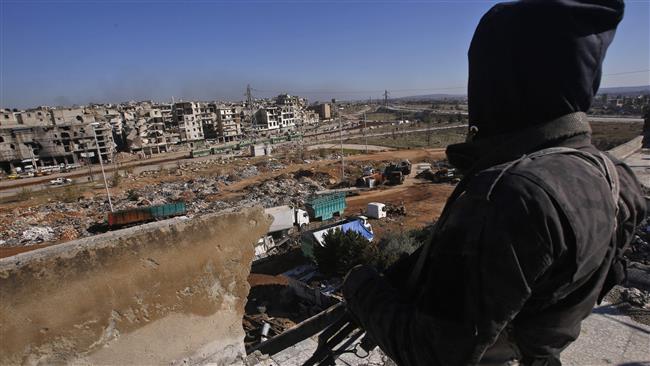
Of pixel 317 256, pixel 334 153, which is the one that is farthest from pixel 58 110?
pixel 317 256

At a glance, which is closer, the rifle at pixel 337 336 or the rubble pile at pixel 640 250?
the rifle at pixel 337 336

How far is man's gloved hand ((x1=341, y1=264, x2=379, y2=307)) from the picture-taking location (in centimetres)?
128

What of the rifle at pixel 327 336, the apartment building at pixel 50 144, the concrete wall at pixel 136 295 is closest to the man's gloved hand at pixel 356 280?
the rifle at pixel 327 336

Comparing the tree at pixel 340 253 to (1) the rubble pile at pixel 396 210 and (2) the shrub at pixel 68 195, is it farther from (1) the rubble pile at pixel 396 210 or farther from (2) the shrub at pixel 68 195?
(2) the shrub at pixel 68 195

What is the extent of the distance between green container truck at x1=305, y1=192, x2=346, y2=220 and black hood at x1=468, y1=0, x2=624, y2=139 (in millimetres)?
19821

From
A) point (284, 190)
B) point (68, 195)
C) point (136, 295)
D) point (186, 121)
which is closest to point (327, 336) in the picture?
point (136, 295)

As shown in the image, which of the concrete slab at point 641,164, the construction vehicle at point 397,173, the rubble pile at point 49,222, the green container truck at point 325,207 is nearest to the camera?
the green container truck at point 325,207

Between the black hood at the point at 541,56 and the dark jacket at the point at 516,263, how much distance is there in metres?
0.09

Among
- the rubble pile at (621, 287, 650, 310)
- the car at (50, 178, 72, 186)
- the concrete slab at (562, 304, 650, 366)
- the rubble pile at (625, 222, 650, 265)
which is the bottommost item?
the car at (50, 178, 72, 186)

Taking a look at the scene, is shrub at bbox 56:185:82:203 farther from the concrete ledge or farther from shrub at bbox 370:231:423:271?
the concrete ledge

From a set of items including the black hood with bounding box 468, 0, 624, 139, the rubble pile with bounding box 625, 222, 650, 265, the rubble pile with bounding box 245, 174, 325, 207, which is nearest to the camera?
the black hood with bounding box 468, 0, 624, 139

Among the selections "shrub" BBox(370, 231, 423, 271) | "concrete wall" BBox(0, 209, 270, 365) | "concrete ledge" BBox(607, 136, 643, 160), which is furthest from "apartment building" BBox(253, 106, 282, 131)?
"concrete wall" BBox(0, 209, 270, 365)

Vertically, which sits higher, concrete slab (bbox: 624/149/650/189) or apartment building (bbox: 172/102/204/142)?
apartment building (bbox: 172/102/204/142)

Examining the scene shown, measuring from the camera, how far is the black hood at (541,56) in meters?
1.00
